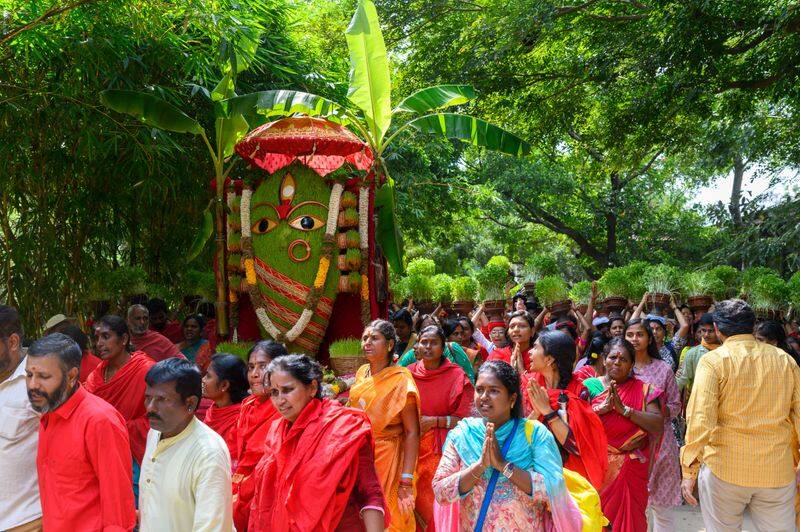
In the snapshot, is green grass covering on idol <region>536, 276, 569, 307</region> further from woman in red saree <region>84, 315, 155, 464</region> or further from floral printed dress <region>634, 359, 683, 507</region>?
woman in red saree <region>84, 315, 155, 464</region>

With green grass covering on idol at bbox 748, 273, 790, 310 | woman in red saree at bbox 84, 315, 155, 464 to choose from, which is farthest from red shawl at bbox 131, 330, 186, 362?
green grass covering on idol at bbox 748, 273, 790, 310

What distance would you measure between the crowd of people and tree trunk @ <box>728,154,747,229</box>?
15131 millimetres

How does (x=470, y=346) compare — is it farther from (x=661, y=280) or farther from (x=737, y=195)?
(x=737, y=195)

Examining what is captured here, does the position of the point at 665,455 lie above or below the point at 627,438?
below

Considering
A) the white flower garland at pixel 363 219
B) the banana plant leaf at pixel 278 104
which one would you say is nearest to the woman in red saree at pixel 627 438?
the white flower garland at pixel 363 219

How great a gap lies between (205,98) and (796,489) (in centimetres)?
771

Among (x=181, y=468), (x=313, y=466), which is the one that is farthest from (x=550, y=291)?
(x=181, y=468)

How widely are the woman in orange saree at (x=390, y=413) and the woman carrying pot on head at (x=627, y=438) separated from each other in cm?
132

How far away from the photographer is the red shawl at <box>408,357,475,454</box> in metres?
5.99

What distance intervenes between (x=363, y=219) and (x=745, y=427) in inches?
A: 149

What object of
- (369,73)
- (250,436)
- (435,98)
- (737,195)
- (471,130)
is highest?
(369,73)

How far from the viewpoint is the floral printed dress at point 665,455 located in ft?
21.2

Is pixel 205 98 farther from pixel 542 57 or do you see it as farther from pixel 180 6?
pixel 542 57

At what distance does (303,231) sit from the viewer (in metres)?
7.68
